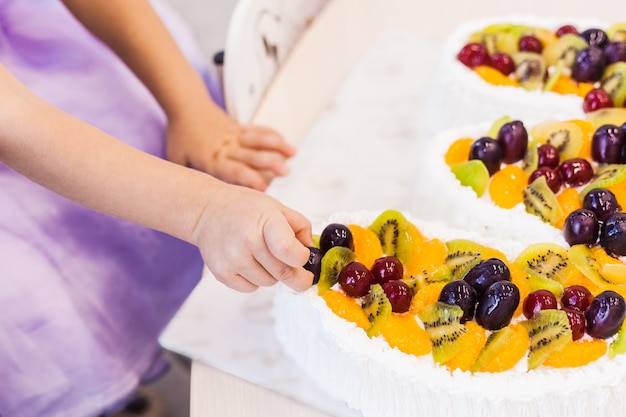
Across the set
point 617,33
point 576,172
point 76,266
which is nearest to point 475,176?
point 576,172

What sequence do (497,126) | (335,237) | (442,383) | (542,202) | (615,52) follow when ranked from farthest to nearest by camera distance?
(615,52)
(497,126)
(542,202)
(335,237)
(442,383)

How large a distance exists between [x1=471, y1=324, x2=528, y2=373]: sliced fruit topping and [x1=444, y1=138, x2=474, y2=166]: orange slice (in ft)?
1.18

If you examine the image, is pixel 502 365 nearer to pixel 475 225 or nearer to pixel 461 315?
pixel 461 315

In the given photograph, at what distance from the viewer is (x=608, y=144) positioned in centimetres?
110

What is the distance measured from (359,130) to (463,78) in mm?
206

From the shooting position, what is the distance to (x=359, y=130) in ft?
4.48

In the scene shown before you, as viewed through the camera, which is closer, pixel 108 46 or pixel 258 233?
pixel 258 233

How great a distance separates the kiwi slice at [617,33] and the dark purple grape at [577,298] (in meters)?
0.60

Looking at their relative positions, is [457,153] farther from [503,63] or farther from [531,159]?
[503,63]

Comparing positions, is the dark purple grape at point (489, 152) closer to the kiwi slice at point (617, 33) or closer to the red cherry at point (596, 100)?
the red cherry at point (596, 100)

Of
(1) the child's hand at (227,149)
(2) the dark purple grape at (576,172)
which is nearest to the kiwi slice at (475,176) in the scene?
(2) the dark purple grape at (576,172)

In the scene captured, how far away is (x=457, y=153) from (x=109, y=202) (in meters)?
0.52

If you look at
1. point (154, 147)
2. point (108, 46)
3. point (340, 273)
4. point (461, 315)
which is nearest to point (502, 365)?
point (461, 315)

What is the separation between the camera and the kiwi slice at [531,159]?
1105 millimetres
